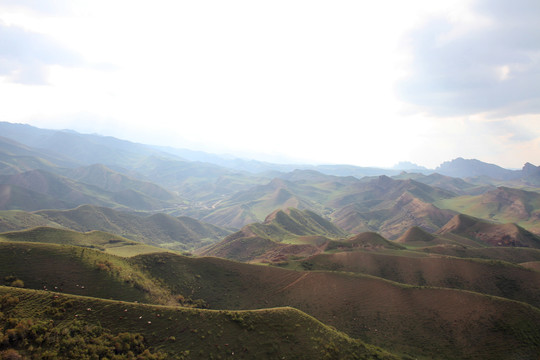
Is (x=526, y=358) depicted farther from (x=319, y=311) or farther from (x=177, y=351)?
(x=177, y=351)

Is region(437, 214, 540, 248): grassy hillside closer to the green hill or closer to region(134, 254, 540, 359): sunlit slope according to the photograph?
the green hill

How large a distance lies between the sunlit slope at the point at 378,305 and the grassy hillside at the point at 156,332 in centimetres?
1387

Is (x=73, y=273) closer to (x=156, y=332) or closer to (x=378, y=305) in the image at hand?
(x=156, y=332)

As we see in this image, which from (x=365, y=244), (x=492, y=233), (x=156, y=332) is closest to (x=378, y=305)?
(x=156, y=332)

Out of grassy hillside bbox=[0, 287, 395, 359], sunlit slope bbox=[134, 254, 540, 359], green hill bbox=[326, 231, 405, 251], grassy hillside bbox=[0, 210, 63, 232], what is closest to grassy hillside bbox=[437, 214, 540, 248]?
green hill bbox=[326, 231, 405, 251]

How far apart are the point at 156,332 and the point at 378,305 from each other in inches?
2051

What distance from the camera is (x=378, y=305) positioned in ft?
227

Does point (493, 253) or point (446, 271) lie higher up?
point (493, 253)

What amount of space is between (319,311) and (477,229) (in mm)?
167572

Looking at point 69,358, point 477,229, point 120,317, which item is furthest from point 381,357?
point 477,229

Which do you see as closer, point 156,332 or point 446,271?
point 156,332

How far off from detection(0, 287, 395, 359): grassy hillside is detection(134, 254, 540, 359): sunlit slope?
13871 millimetres

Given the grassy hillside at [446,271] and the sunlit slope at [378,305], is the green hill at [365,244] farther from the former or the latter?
the sunlit slope at [378,305]

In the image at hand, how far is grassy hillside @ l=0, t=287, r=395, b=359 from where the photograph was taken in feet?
117
